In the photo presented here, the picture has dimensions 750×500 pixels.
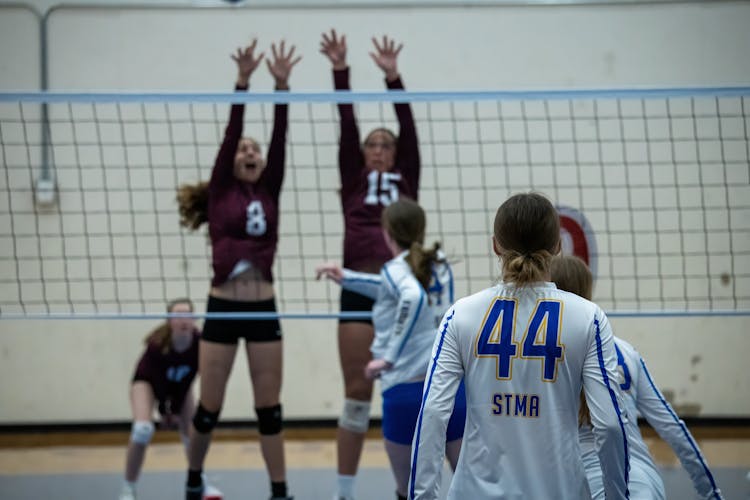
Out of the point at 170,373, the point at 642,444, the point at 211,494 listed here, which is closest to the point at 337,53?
the point at 170,373

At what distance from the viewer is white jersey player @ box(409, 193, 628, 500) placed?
2.38 metres

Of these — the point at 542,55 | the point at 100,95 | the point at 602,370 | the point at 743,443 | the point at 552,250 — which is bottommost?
the point at 743,443

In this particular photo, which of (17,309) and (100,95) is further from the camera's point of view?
(17,309)

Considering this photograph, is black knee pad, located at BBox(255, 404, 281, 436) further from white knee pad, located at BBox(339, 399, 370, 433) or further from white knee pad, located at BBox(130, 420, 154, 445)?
white knee pad, located at BBox(130, 420, 154, 445)

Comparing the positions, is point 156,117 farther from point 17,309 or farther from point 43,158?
point 17,309

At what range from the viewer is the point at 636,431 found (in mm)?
2965

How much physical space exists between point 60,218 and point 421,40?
115 inches

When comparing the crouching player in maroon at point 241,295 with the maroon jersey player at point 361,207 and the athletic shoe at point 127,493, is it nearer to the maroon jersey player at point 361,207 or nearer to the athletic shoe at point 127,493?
the maroon jersey player at point 361,207

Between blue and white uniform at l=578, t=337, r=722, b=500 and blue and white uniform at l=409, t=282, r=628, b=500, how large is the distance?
16.8 inches

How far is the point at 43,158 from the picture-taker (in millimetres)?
7074

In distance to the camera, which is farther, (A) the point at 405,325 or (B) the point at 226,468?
(B) the point at 226,468

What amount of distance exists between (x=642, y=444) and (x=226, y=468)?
3.71 m

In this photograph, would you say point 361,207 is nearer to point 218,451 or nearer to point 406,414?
point 406,414

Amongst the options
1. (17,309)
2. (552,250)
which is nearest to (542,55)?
(17,309)
